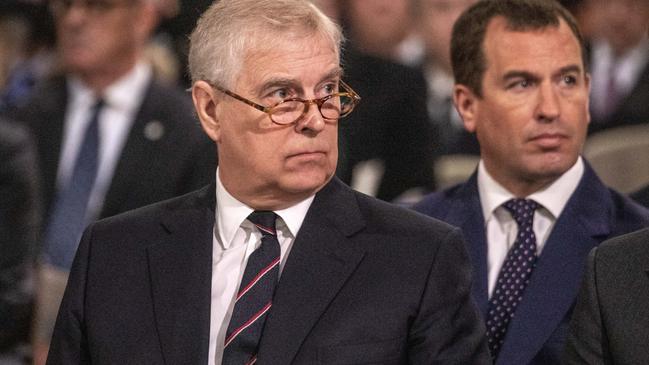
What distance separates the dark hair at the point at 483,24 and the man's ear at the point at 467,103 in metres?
0.02

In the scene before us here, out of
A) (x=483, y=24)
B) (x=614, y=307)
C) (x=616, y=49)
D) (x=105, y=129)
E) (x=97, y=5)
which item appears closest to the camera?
(x=614, y=307)

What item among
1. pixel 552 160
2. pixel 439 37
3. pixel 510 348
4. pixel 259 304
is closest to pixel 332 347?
pixel 259 304

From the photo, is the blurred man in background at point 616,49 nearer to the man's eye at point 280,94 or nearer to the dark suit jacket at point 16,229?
the dark suit jacket at point 16,229

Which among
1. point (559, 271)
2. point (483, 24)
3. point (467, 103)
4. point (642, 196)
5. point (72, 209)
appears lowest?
point (72, 209)

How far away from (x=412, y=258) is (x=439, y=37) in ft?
12.5

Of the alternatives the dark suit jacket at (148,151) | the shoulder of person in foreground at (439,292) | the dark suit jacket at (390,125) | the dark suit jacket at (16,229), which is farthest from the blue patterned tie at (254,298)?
the dark suit jacket at (390,125)

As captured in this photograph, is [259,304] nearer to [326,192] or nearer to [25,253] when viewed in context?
[326,192]

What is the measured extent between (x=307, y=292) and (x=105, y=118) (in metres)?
2.64

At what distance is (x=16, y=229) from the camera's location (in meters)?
4.28

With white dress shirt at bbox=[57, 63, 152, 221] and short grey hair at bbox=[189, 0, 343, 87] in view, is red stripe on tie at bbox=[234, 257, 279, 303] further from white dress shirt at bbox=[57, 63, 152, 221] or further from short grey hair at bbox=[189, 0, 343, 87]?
white dress shirt at bbox=[57, 63, 152, 221]

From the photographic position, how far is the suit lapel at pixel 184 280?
2.84 metres

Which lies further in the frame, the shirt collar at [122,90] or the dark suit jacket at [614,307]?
the shirt collar at [122,90]

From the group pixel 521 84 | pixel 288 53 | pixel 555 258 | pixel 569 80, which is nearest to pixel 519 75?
pixel 521 84

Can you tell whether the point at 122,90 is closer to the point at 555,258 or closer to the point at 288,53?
the point at 555,258
